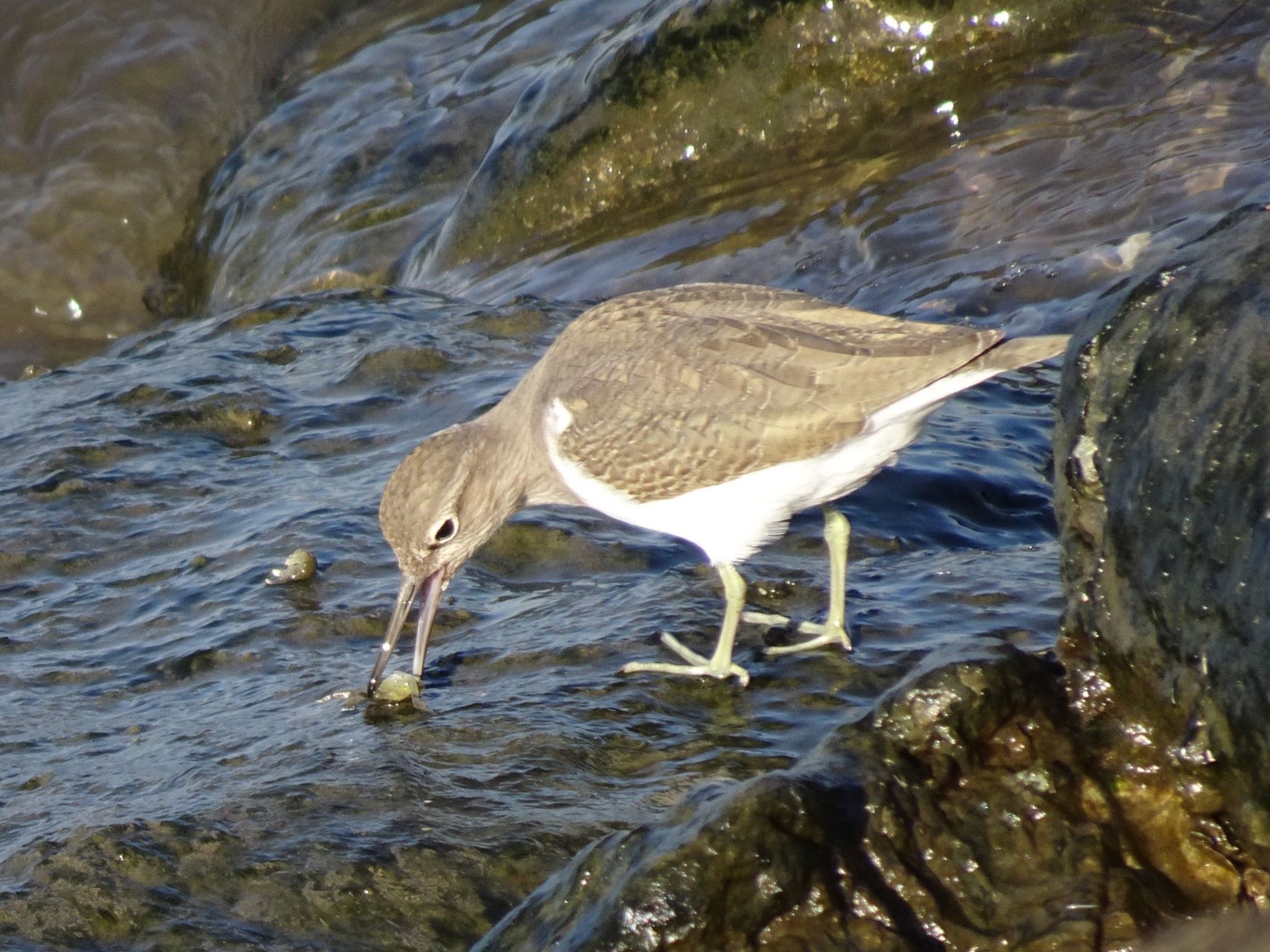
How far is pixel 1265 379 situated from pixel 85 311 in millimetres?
11782

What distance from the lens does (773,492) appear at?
557 cm

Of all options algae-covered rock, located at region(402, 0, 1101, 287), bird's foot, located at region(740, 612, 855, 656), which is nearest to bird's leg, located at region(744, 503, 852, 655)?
bird's foot, located at region(740, 612, 855, 656)

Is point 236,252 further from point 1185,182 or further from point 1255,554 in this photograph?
point 1255,554

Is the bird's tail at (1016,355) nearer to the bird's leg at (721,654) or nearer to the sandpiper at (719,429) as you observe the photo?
the sandpiper at (719,429)

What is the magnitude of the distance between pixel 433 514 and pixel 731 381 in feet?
4.05

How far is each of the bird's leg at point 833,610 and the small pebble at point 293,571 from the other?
6.14 feet

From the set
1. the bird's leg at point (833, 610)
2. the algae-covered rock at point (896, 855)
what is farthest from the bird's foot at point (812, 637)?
the algae-covered rock at point (896, 855)

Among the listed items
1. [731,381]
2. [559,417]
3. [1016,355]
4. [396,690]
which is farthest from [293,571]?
[1016,355]

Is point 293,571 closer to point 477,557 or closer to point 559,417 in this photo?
point 477,557

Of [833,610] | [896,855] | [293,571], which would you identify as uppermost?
[896,855]

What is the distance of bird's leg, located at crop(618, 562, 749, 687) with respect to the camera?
215 inches

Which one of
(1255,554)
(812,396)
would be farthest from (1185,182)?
(1255,554)

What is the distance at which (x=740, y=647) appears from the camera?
5.80m

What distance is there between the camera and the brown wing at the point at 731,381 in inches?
215
